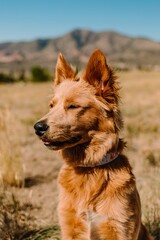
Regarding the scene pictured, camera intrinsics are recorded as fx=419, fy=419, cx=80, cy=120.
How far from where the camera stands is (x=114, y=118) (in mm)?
4121

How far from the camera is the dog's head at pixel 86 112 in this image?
157 inches

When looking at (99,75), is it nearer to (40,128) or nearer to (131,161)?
(40,128)

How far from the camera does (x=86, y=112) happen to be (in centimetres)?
420

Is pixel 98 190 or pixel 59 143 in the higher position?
pixel 59 143

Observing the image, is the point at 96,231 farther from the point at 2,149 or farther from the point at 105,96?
the point at 2,149

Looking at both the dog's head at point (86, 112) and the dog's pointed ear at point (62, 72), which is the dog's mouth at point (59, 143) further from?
the dog's pointed ear at point (62, 72)

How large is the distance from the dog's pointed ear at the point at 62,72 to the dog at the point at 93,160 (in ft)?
0.99

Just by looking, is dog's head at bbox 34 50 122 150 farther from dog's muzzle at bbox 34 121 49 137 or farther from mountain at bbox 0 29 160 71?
mountain at bbox 0 29 160 71

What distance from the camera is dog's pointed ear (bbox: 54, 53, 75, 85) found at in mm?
4609

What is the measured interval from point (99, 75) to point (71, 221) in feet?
4.84

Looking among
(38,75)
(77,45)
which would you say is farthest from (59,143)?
(77,45)

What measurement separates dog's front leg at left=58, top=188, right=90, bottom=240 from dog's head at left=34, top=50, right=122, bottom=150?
0.53 m

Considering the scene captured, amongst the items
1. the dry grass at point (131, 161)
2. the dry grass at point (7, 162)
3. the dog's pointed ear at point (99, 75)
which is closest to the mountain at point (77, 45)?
the dry grass at point (131, 161)

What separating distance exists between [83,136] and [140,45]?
487 ft
